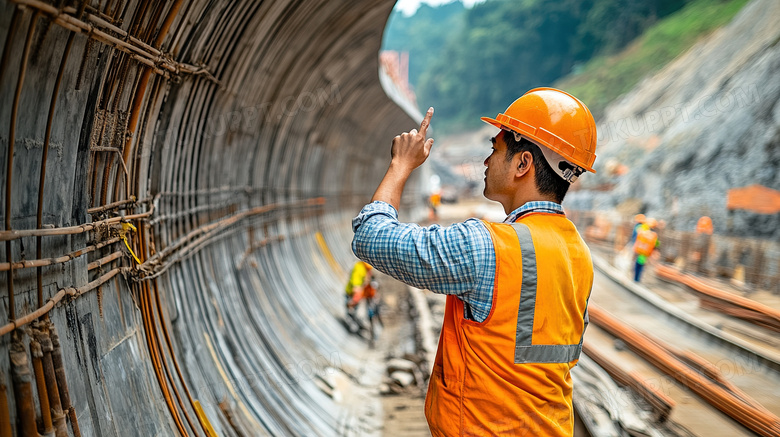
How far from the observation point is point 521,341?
73.4 inches

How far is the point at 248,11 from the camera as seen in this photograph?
14.1 ft

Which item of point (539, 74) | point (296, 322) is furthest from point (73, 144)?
point (539, 74)

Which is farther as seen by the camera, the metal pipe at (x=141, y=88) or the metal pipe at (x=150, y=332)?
the metal pipe at (x=150, y=332)

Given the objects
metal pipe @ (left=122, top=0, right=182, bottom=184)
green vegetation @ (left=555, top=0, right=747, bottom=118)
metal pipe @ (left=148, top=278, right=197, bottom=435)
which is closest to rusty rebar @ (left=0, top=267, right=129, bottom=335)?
metal pipe @ (left=148, top=278, right=197, bottom=435)

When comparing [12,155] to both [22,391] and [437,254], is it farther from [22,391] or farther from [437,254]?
[437,254]

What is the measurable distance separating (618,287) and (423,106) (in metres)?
Result: 60.8

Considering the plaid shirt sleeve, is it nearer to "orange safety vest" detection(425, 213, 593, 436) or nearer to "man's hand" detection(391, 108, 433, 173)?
"orange safety vest" detection(425, 213, 593, 436)

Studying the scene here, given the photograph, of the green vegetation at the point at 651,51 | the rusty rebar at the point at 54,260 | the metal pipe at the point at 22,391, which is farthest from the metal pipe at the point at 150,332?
the green vegetation at the point at 651,51

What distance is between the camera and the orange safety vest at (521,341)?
1833 mm

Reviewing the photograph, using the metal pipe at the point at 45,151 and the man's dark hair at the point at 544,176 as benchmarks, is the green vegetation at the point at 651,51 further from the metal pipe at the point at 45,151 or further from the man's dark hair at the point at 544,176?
the metal pipe at the point at 45,151

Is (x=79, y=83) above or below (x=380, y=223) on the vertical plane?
above

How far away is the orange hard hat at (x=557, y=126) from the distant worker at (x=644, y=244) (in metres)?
9.56

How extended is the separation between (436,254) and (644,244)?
1013cm

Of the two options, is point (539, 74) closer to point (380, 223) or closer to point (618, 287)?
point (618, 287)
